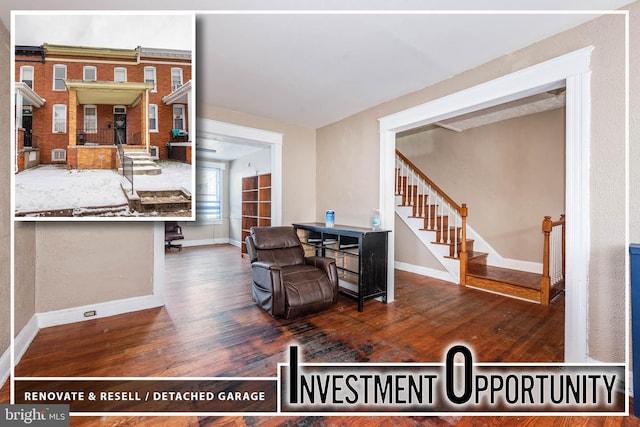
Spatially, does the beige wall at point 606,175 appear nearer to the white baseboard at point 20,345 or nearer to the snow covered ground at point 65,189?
the snow covered ground at point 65,189

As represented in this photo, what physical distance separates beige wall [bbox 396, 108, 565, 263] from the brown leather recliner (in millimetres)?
2281

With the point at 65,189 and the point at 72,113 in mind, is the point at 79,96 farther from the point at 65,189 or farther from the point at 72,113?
the point at 65,189

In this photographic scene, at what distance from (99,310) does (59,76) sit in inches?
86.4

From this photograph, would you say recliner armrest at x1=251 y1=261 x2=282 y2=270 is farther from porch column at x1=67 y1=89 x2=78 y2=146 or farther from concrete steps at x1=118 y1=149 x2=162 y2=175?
porch column at x1=67 y1=89 x2=78 y2=146

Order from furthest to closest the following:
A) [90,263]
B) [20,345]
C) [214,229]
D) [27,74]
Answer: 1. [214,229]
2. [90,263]
3. [20,345]
4. [27,74]

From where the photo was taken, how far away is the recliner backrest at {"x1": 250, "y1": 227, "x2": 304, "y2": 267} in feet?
10.0

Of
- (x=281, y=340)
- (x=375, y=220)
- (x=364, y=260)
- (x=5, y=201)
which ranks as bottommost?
(x=281, y=340)

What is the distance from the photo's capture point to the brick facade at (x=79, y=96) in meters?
1.40

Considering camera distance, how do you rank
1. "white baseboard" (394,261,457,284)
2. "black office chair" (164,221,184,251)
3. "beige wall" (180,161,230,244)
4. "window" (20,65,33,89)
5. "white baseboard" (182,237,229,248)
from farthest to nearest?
1. "beige wall" (180,161,230,244)
2. "white baseboard" (182,237,229,248)
3. "black office chair" (164,221,184,251)
4. "white baseboard" (394,261,457,284)
5. "window" (20,65,33,89)

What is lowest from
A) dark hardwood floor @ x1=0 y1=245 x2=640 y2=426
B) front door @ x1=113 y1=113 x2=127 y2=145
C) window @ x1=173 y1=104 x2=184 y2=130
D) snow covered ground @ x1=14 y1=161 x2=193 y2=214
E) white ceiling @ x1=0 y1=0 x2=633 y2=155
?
dark hardwood floor @ x1=0 y1=245 x2=640 y2=426

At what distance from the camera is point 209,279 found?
3992 mm

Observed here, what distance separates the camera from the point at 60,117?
1417 millimetres

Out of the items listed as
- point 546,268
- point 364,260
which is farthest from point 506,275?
point 364,260

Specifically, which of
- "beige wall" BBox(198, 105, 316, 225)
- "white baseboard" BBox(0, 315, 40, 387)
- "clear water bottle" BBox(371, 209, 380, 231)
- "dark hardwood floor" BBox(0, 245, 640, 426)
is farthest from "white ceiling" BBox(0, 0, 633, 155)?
"white baseboard" BBox(0, 315, 40, 387)
